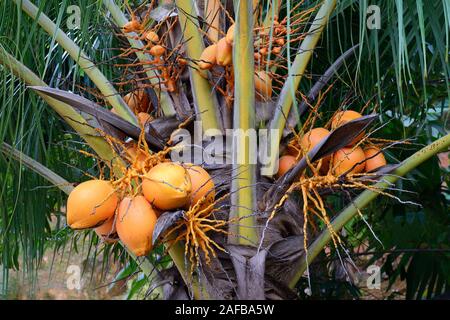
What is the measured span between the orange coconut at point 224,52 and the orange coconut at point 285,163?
0.25m

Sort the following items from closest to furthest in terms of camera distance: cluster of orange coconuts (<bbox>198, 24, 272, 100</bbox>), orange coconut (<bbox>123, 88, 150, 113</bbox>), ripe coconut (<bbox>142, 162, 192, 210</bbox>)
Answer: ripe coconut (<bbox>142, 162, 192, 210</bbox>), cluster of orange coconuts (<bbox>198, 24, 272, 100</bbox>), orange coconut (<bbox>123, 88, 150, 113</bbox>)

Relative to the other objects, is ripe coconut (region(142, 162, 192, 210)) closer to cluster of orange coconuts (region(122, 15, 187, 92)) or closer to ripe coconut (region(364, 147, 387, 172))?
cluster of orange coconuts (region(122, 15, 187, 92))

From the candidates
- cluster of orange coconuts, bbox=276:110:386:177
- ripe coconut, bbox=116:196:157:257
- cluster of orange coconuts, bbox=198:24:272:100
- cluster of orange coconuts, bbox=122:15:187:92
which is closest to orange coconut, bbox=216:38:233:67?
cluster of orange coconuts, bbox=198:24:272:100

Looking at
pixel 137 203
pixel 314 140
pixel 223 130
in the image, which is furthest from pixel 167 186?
pixel 314 140

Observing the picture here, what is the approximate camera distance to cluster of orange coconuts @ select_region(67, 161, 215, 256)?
131cm

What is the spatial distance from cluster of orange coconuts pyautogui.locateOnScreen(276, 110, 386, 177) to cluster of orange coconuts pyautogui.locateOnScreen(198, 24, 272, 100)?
14 cm

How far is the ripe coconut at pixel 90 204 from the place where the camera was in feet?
4.31

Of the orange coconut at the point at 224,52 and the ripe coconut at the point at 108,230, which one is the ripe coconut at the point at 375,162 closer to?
the orange coconut at the point at 224,52

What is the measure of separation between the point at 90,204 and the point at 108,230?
0.12 m

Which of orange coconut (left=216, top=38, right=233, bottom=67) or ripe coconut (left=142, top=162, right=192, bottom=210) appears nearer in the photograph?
ripe coconut (left=142, top=162, right=192, bottom=210)

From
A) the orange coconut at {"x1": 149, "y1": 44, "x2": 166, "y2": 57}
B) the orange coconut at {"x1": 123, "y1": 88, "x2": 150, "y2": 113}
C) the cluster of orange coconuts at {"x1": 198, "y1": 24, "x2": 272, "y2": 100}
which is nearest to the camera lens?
the cluster of orange coconuts at {"x1": 198, "y1": 24, "x2": 272, "y2": 100}

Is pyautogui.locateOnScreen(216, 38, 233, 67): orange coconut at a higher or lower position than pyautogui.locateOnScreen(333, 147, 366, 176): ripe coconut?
higher

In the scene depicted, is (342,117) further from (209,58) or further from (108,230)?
(108,230)

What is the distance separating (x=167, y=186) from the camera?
1.30 meters
